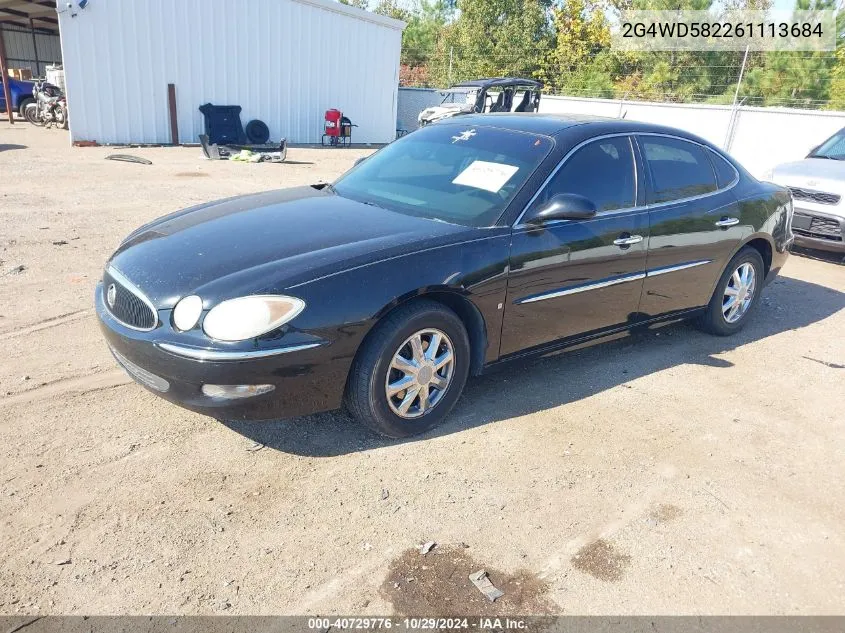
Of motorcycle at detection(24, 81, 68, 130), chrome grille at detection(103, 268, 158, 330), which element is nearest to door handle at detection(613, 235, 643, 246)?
chrome grille at detection(103, 268, 158, 330)

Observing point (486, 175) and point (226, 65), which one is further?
point (226, 65)

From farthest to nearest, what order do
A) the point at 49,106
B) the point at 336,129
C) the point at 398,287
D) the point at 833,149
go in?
the point at 336,129, the point at 49,106, the point at 833,149, the point at 398,287

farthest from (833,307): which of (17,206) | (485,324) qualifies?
(17,206)

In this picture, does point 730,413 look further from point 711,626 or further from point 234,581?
point 234,581

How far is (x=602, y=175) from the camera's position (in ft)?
14.3

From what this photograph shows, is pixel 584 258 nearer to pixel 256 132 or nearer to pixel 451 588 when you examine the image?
pixel 451 588

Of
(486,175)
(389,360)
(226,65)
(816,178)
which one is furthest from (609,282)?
(226,65)

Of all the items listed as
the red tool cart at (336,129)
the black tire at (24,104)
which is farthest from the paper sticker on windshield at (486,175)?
the black tire at (24,104)

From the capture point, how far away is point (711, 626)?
254 centimetres

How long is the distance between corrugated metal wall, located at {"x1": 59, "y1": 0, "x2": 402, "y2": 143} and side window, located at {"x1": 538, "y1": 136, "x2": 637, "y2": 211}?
14527 mm

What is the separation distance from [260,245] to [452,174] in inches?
55.0

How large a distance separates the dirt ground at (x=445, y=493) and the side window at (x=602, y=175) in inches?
48.4

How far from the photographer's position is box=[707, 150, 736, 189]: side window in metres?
5.22

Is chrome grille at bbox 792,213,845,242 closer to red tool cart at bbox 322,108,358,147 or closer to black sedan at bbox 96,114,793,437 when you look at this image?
black sedan at bbox 96,114,793,437
